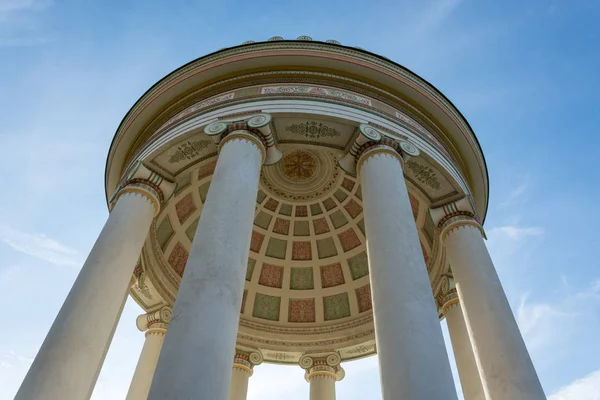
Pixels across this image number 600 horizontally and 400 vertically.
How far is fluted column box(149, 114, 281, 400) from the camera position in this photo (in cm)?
670

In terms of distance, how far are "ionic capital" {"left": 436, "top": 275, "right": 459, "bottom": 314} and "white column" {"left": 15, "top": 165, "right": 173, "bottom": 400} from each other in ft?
37.1

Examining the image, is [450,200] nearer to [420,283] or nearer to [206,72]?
[420,283]

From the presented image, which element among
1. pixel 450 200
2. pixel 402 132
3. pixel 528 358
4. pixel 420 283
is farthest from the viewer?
pixel 450 200

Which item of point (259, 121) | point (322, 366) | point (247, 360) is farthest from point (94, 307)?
point (322, 366)

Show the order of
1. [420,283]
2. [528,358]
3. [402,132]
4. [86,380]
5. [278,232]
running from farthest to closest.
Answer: [278,232] → [402,132] → [528,358] → [86,380] → [420,283]

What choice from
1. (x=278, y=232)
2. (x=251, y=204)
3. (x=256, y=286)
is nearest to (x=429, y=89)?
(x=251, y=204)

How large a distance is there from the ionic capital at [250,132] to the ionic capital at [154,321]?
10214 mm

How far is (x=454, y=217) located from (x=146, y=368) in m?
13.4

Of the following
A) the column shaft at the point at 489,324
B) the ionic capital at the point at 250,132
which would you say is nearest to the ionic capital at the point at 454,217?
the column shaft at the point at 489,324

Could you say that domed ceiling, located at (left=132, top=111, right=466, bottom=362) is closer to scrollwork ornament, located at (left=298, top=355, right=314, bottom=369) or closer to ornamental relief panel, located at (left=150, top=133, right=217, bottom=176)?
scrollwork ornament, located at (left=298, top=355, right=314, bottom=369)

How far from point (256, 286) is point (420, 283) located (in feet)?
53.2

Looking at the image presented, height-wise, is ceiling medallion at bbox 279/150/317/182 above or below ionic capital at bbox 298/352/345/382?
above

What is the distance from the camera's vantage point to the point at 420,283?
9.02 metres

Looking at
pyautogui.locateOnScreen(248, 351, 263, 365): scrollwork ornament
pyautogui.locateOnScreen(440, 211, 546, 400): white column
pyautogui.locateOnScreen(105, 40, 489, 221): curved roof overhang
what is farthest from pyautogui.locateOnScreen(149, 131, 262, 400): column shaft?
pyautogui.locateOnScreen(248, 351, 263, 365): scrollwork ornament
